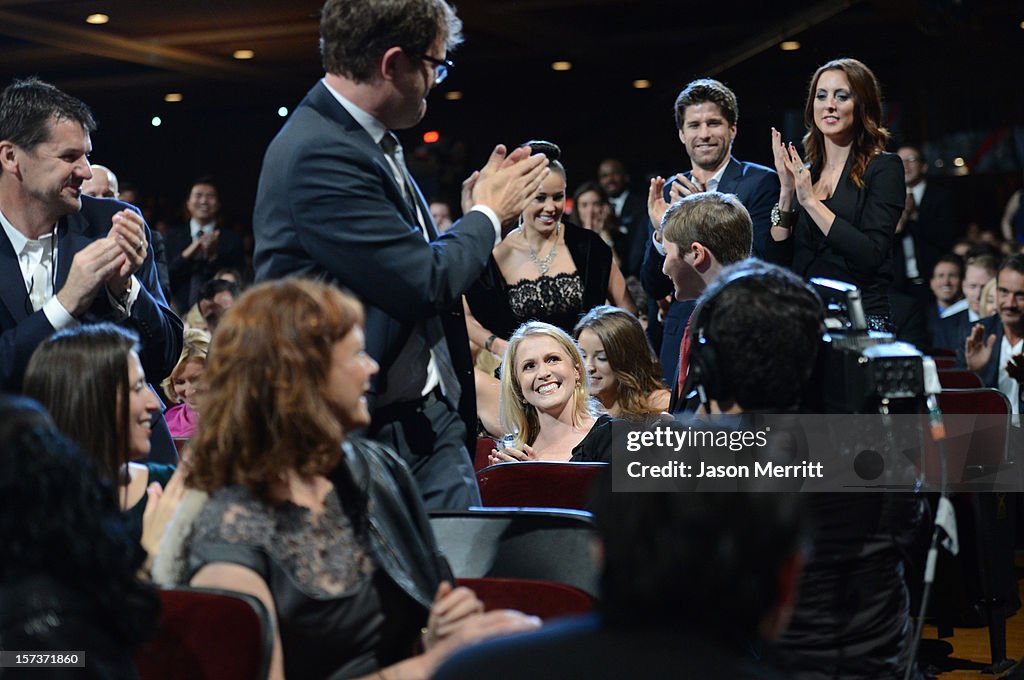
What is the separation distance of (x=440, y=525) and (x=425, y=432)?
167 millimetres

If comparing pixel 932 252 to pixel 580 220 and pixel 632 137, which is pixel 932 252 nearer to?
pixel 580 220

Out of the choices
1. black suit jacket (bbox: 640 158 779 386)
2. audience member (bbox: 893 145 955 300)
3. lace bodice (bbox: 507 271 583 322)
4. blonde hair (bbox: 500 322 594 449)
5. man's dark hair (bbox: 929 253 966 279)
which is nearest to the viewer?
blonde hair (bbox: 500 322 594 449)

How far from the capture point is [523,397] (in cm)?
352

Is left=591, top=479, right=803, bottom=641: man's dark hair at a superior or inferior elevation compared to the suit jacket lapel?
inferior

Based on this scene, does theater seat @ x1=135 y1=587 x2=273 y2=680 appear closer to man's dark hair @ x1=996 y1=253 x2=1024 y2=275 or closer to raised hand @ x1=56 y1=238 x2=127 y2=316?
raised hand @ x1=56 y1=238 x2=127 y2=316

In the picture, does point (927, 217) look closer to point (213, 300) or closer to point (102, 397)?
point (213, 300)

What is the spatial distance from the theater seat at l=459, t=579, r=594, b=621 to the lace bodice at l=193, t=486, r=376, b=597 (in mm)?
216

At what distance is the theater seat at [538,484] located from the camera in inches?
97.3

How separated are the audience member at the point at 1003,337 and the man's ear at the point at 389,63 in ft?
12.9

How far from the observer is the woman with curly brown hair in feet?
11.2

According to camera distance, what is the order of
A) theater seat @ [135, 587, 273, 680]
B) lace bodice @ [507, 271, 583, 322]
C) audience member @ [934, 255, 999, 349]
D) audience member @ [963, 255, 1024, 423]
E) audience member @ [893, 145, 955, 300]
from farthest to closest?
audience member @ [893, 145, 955, 300] → audience member @ [934, 255, 999, 349] → audience member @ [963, 255, 1024, 423] → lace bodice @ [507, 271, 583, 322] → theater seat @ [135, 587, 273, 680]

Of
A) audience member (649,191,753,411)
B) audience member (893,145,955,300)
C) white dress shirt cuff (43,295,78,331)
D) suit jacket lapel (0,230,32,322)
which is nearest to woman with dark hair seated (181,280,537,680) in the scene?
white dress shirt cuff (43,295,78,331)

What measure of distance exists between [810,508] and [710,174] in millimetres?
2262

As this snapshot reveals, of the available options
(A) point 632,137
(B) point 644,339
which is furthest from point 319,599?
(A) point 632,137
